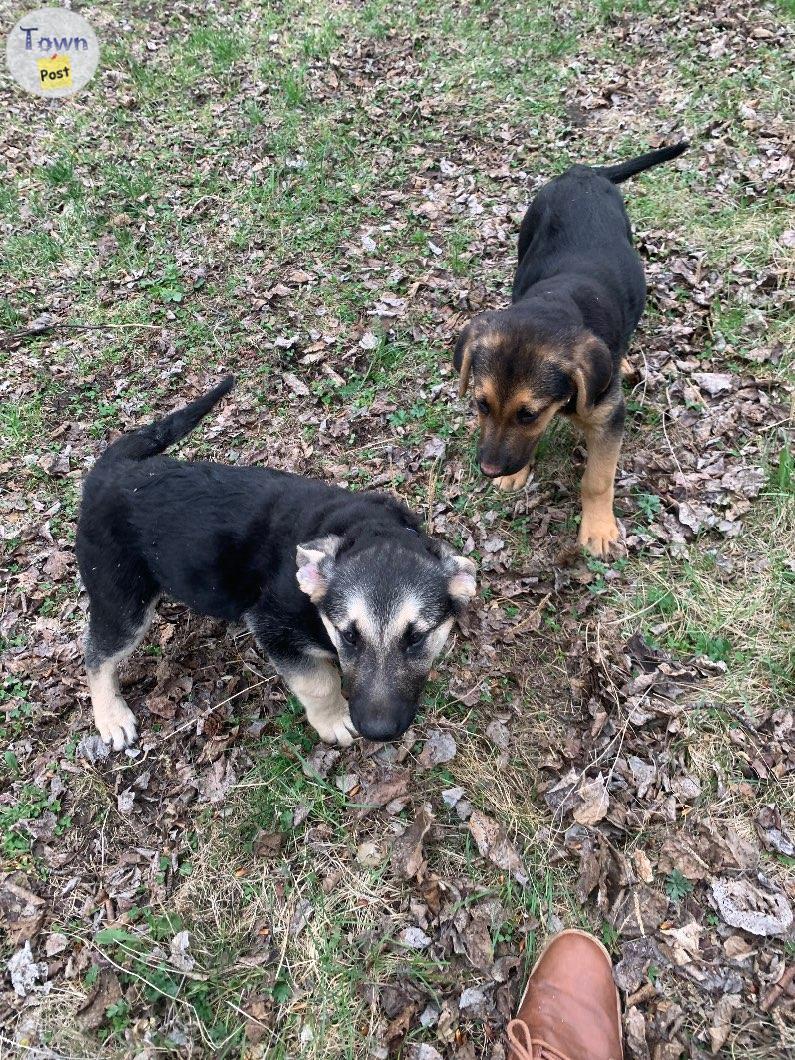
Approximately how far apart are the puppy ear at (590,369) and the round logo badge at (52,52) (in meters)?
9.18

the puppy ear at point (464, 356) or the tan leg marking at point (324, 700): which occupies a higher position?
the puppy ear at point (464, 356)

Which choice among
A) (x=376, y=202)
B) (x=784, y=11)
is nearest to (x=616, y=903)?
(x=376, y=202)

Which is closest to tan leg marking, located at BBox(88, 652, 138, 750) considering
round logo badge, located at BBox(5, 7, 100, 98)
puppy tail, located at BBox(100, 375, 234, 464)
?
puppy tail, located at BBox(100, 375, 234, 464)

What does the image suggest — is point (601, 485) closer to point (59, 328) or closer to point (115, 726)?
point (115, 726)

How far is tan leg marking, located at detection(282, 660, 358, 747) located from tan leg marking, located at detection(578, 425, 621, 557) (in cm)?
196

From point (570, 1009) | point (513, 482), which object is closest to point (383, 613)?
point (570, 1009)

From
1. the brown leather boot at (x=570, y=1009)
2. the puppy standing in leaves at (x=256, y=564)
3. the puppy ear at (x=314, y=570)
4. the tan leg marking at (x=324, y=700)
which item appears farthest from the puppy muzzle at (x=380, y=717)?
the brown leather boot at (x=570, y=1009)

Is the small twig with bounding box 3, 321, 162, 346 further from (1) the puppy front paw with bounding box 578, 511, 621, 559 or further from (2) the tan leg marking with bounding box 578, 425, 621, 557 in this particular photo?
(1) the puppy front paw with bounding box 578, 511, 621, 559

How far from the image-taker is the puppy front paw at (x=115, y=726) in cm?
406

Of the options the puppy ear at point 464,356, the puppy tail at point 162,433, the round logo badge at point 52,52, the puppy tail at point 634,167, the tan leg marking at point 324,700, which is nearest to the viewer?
the tan leg marking at point 324,700

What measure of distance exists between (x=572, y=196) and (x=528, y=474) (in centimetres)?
219

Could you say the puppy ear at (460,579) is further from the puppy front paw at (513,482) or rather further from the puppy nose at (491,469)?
the puppy front paw at (513,482)

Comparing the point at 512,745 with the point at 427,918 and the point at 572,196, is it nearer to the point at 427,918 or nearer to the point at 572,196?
the point at 427,918

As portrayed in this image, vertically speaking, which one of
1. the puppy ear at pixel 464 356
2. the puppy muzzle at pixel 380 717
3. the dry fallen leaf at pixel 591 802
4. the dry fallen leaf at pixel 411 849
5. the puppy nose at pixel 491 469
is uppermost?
the puppy ear at pixel 464 356
